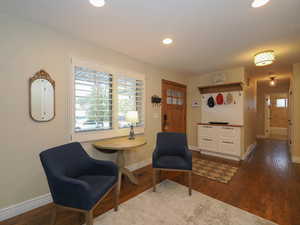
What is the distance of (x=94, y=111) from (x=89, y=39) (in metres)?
1.20

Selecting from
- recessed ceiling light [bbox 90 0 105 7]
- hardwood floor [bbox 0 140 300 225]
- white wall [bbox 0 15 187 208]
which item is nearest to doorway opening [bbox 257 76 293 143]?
hardwood floor [bbox 0 140 300 225]

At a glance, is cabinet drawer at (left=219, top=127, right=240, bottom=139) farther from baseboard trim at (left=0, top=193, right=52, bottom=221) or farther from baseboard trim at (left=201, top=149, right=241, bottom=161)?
baseboard trim at (left=0, top=193, right=52, bottom=221)

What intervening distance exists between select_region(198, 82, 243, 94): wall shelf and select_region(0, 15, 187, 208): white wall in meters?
3.50

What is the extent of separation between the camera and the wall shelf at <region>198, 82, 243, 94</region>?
3754 mm

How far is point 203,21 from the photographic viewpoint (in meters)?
1.80

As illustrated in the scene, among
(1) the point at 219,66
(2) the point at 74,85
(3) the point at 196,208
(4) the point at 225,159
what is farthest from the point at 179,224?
(1) the point at 219,66

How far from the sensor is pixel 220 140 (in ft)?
12.5

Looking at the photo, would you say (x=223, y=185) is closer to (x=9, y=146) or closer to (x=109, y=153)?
(x=109, y=153)

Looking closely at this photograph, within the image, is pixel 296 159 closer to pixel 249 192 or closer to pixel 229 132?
pixel 229 132

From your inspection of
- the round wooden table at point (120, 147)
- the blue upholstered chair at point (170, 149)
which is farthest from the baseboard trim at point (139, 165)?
the blue upholstered chair at point (170, 149)

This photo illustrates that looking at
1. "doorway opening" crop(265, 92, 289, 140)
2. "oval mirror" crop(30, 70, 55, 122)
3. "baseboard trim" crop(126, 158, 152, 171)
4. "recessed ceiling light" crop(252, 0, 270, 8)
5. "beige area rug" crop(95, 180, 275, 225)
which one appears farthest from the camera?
"doorway opening" crop(265, 92, 289, 140)

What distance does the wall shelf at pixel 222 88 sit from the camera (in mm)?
3754

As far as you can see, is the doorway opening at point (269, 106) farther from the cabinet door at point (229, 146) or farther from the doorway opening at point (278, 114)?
the cabinet door at point (229, 146)

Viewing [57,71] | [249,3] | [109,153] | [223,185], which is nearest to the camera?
[249,3]
